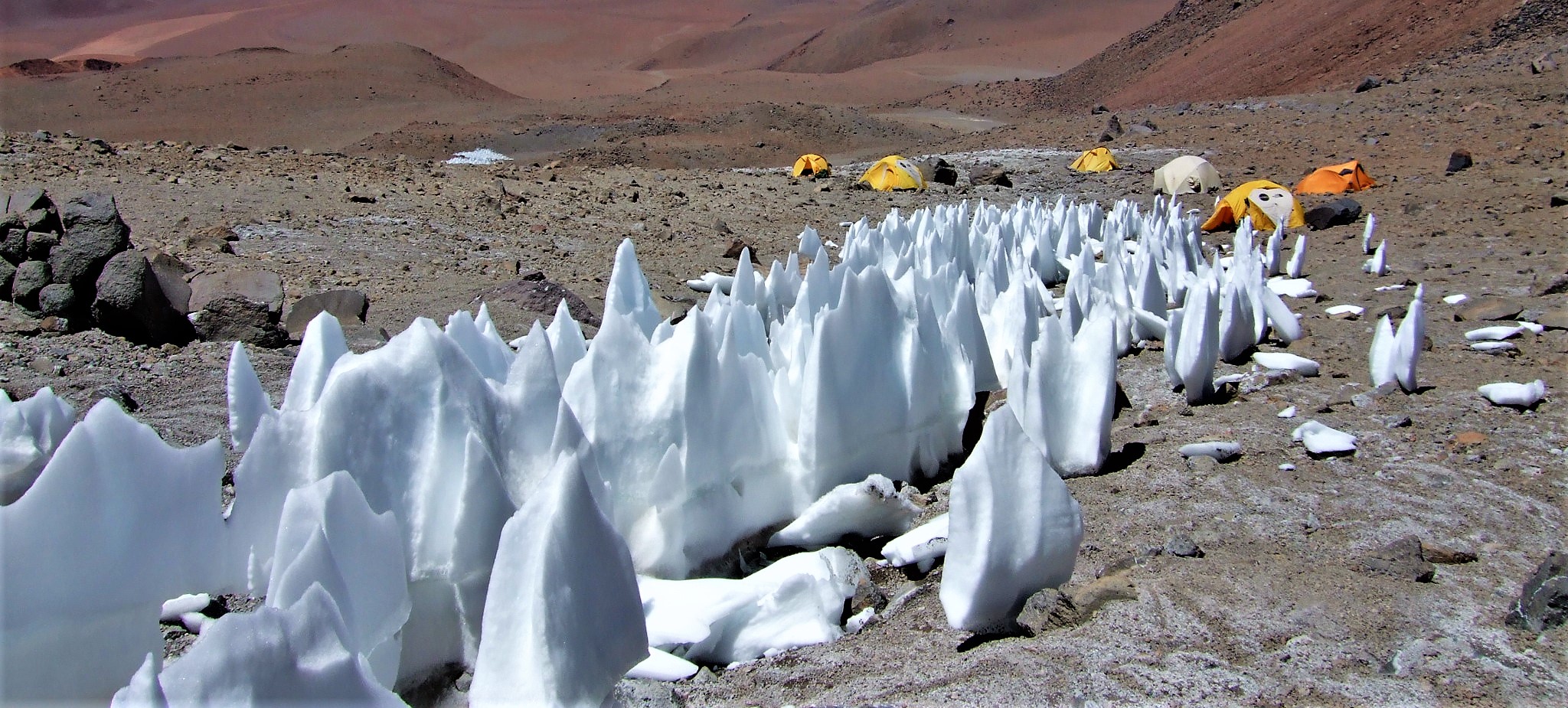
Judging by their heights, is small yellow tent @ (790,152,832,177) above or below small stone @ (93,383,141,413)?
above

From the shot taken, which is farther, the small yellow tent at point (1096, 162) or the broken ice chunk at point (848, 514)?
the small yellow tent at point (1096, 162)

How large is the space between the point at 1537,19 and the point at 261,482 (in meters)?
30.1

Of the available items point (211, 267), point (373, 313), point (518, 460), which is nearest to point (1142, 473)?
point (518, 460)

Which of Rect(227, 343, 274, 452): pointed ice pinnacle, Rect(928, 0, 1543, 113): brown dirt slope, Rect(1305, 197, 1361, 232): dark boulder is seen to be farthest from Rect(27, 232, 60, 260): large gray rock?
Rect(928, 0, 1543, 113): brown dirt slope

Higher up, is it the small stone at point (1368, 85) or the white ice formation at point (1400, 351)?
the small stone at point (1368, 85)

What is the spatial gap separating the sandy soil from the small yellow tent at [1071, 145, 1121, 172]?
4.91 metres

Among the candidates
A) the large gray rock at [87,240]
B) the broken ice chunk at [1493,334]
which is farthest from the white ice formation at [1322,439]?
the large gray rock at [87,240]

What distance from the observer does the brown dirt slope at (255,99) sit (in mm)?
28031

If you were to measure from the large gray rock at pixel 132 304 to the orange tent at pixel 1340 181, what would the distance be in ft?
36.6

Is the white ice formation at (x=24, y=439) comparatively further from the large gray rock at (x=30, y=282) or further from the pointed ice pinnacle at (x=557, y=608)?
the large gray rock at (x=30, y=282)

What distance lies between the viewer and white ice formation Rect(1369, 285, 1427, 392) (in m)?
3.30

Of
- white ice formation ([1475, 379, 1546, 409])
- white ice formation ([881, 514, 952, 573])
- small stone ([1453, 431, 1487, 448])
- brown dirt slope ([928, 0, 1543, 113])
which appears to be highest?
brown dirt slope ([928, 0, 1543, 113])

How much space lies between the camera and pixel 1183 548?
2.24 m

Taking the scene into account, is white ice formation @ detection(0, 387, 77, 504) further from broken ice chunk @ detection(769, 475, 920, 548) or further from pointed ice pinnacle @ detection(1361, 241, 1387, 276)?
pointed ice pinnacle @ detection(1361, 241, 1387, 276)
